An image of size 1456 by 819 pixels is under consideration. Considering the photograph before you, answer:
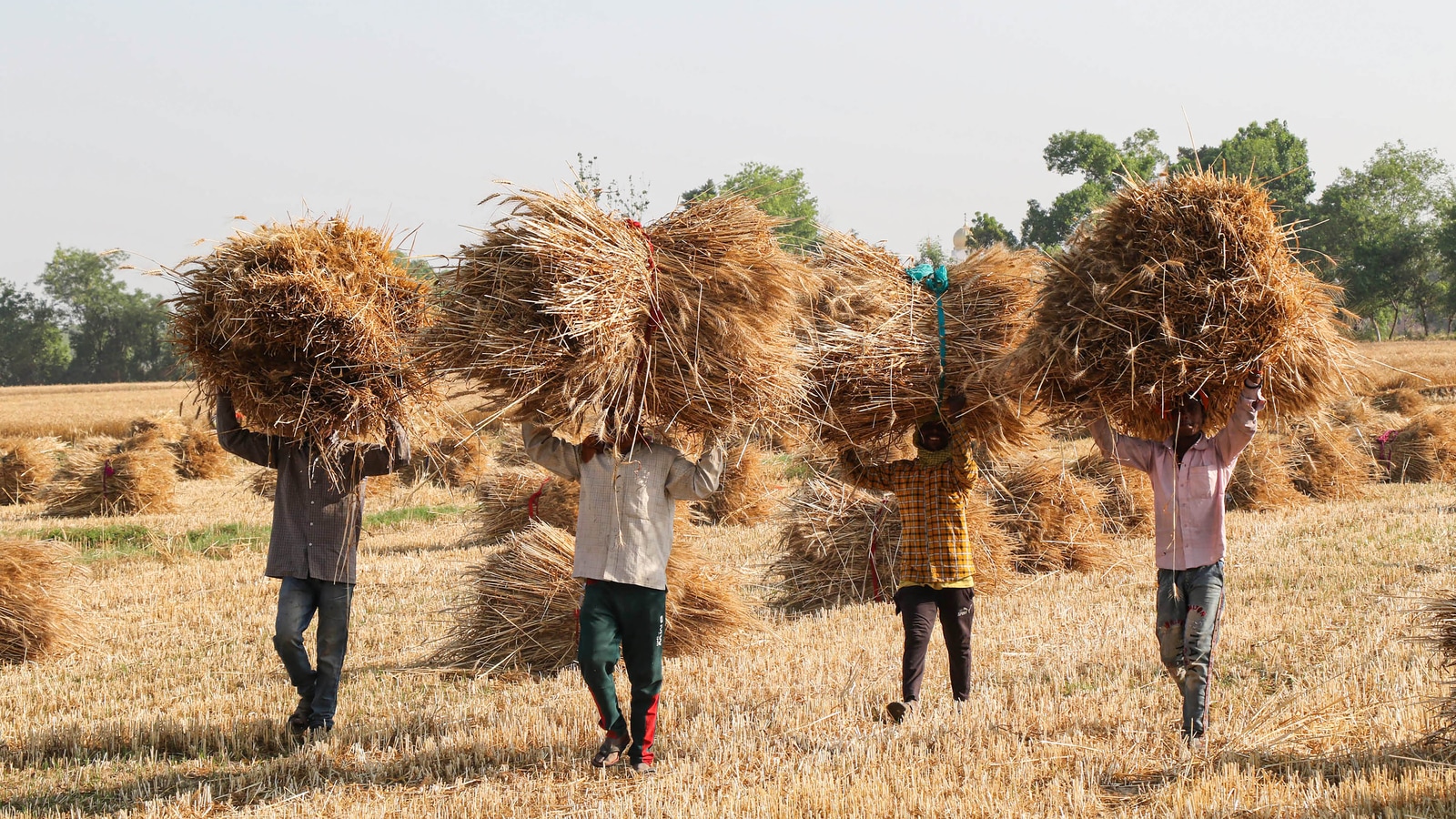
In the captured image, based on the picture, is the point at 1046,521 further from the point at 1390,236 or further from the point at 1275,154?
the point at 1275,154

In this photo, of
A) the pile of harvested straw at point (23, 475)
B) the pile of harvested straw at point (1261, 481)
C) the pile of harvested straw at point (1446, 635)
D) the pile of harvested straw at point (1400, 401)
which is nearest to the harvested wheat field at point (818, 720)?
the pile of harvested straw at point (1446, 635)

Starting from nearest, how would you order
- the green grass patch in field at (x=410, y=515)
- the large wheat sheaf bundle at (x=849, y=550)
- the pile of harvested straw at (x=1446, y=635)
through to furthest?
the pile of harvested straw at (x=1446, y=635) < the large wheat sheaf bundle at (x=849, y=550) < the green grass patch in field at (x=410, y=515)

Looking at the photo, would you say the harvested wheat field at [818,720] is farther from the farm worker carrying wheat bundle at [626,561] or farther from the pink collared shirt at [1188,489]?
the pink collared shirt at [1188,489]

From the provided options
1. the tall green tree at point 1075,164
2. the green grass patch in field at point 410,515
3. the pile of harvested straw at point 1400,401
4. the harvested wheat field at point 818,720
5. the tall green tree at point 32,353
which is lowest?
the harvested wheat field at point 818,720

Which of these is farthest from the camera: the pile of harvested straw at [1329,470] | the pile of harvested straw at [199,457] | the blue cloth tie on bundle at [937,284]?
the pile of harvested straw at [199,457]

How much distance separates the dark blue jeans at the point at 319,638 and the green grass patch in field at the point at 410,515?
911 cm

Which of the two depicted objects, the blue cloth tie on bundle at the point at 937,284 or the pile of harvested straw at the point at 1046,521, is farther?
the pile of harvested straw at the point at 1046,521

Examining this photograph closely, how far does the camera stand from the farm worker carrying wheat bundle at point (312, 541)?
220 inches

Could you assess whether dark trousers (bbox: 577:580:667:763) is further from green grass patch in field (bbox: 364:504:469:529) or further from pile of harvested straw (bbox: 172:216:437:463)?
green grass patch in field (bbox: 364:504:469:529)

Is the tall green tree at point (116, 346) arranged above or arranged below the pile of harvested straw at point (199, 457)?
above

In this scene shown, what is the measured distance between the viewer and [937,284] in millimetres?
5793

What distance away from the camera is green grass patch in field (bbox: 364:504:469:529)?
48.9 feet

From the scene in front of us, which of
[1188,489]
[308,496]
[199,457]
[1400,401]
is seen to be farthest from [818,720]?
[1400,401]

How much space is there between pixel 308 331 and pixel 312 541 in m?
1.09
